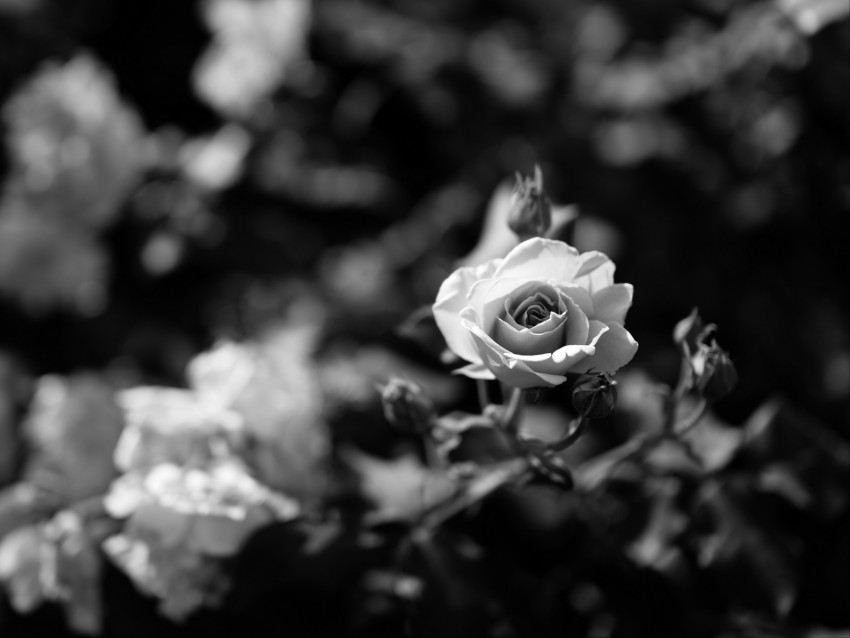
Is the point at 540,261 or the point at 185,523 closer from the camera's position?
the point at 540,261

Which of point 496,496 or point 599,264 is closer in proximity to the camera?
point 599,264

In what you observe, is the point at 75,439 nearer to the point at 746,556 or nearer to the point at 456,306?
the point at 456,306

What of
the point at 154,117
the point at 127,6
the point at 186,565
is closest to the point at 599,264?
the point at 186,565

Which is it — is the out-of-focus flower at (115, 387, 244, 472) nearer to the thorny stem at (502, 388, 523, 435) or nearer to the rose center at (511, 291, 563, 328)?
the thorny stem at (502, 388, 523, 435)

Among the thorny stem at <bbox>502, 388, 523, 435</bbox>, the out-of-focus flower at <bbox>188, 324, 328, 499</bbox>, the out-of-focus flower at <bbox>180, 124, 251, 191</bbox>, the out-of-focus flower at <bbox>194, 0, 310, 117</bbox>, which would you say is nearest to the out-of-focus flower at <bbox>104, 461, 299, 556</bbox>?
the out-of-focus flower at <bbox>188, 324, 328, 499</bbox>

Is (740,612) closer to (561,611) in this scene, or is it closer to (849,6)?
(561,611)

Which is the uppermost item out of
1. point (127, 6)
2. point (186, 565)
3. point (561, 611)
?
point (127, 6)

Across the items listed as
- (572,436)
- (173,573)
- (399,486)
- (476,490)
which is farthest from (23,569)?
(572,436)
